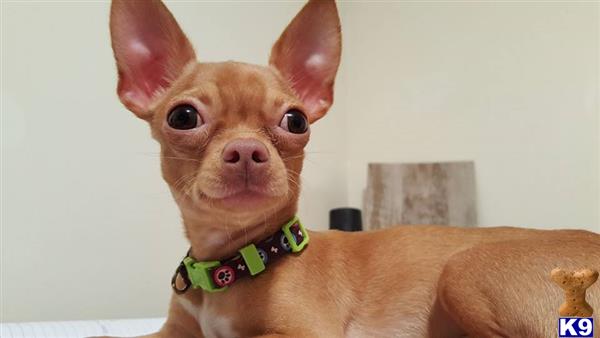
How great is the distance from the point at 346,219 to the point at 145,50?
198 cm

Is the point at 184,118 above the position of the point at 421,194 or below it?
above

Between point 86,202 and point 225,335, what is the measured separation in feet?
4.66

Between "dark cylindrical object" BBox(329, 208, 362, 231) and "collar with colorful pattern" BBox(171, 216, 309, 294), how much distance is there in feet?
5.99

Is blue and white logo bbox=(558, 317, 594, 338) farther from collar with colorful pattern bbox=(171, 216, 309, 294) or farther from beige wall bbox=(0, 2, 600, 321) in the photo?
beige wall bbox=(0, 2, 600, 321)

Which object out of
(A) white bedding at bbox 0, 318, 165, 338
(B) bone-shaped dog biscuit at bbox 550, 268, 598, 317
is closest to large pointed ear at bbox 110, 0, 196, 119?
(A) white bedding at bbox 0, 318, 165, 338

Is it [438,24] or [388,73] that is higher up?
[438,24]

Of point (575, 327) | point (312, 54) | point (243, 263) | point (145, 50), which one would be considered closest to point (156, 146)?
point (145, 50)

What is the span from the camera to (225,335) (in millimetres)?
1371

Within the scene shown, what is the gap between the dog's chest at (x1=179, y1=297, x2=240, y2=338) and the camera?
1.35 metres

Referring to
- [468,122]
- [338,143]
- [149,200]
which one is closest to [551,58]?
[468,122]

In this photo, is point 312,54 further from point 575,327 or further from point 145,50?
point 575,327

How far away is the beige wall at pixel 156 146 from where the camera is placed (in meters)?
2.44

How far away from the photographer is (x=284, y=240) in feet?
4.74

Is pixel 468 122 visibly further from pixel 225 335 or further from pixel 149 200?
pixel 225 335
